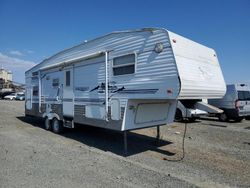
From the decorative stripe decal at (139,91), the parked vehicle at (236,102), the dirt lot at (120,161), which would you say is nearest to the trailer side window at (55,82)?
the dirt lot at (120,161)

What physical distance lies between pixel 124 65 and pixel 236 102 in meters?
8.59

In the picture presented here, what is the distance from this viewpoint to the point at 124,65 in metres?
6.59

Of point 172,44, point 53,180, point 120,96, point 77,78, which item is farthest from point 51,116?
point 172,44

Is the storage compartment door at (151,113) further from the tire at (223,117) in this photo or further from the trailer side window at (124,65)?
the tire at (223,117)

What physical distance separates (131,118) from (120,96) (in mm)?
661

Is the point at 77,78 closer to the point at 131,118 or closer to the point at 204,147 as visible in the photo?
the point at 131,118

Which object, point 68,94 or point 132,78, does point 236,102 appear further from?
point 68,94

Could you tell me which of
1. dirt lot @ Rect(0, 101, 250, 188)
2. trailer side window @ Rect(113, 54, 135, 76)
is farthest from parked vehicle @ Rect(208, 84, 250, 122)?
trailer side window @ Rect(113, 54, 135, 76)

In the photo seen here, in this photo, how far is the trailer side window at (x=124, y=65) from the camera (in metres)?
6.38

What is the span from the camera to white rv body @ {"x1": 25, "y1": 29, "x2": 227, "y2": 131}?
221 inches

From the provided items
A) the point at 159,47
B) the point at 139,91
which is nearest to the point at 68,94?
the point at 139,91

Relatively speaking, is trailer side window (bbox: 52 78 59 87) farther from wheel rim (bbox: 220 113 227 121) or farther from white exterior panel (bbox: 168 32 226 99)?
wheel rim (bbox: 220 113 227 121)

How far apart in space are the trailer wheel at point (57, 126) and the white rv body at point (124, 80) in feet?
0.77

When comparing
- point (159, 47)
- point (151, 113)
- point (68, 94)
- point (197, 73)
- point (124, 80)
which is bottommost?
point (151, 113)
